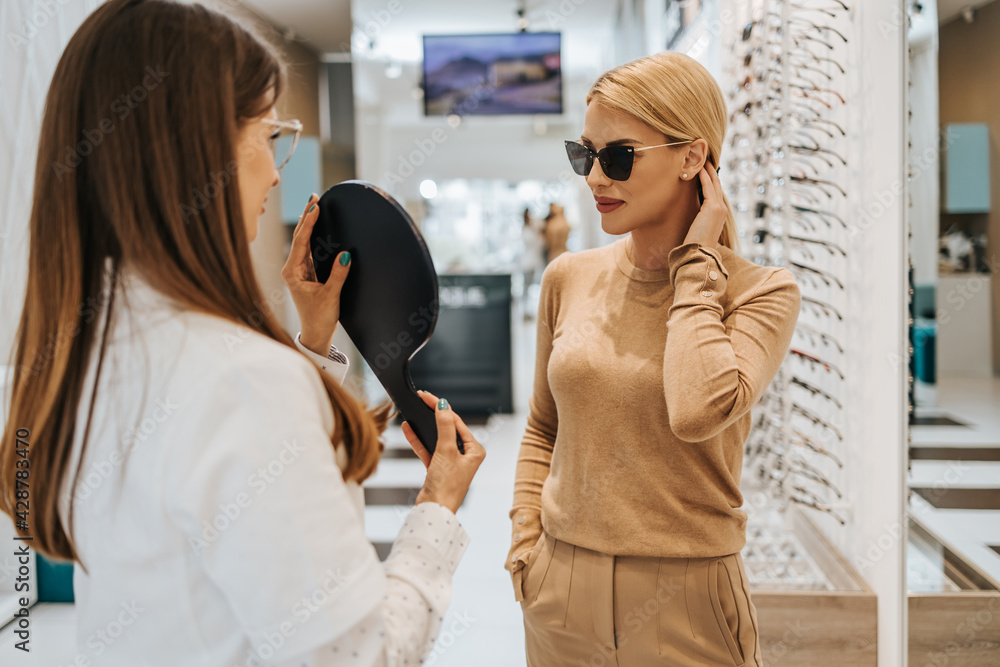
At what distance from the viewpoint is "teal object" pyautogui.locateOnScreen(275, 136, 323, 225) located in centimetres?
703

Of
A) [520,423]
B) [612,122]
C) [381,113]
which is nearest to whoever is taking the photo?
[612,122]

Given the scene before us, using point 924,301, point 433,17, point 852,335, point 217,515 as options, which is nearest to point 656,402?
point 217,515

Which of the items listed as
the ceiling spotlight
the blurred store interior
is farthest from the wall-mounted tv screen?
the ceiling spotlight

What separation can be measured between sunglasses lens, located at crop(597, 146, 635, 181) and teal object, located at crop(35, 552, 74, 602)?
2.87 meters

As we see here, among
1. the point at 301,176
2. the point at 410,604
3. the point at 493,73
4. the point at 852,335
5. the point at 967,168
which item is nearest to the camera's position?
the point at 410,604

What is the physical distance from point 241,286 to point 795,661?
6.56 feet

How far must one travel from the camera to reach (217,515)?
673 mm

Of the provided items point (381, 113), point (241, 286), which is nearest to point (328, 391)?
point (241, 286)

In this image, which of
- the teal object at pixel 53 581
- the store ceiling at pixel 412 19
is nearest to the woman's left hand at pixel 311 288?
the teal object at pixel 53 581

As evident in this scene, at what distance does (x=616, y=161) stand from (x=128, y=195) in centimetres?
80

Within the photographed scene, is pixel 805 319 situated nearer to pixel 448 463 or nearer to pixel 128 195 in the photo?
pixel 448 463

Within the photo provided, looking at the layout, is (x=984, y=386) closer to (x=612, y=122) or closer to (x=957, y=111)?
(x=957, y=111)

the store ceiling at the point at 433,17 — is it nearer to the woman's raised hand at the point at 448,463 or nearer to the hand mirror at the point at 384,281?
the hand mirror at the point at 384,281

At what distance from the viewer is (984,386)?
5.61 feet
